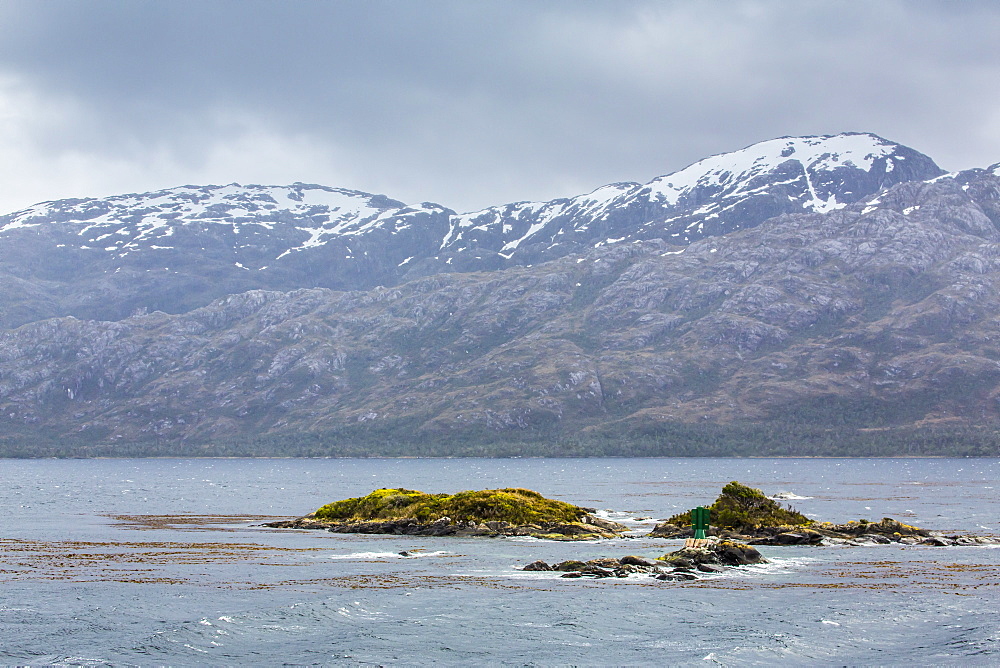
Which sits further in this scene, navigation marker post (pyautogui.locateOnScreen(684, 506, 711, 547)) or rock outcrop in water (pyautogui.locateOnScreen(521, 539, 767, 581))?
navigation marker post (pyautogui.locateOnScreen(684, 506, 711, 547))

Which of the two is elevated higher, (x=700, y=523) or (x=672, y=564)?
(x=700, y=523)

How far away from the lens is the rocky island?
80375 millimetres

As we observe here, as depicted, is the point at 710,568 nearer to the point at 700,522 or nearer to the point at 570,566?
the point at 570,566

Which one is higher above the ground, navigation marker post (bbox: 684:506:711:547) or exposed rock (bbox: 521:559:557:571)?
navigation marker post (bbox: 684:506:711:547)

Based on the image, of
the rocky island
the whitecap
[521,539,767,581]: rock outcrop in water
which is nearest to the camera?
[521,539,767,581]: rock outcrop in water

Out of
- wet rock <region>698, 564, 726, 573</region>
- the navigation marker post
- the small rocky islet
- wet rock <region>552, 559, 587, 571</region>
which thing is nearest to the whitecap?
the small rocky islet

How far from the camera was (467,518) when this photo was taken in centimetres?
8281

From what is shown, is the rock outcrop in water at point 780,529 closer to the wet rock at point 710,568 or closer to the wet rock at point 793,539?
the wet rock at point 793,539

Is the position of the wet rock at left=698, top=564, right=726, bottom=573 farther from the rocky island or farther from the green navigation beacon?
the rocky island

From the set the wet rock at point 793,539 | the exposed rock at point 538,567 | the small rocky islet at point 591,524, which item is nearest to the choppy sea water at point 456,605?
the exposed rock at point 538,567

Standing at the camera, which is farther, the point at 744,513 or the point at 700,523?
the point at 744,513

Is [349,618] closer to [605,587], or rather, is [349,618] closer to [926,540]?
[605,587]

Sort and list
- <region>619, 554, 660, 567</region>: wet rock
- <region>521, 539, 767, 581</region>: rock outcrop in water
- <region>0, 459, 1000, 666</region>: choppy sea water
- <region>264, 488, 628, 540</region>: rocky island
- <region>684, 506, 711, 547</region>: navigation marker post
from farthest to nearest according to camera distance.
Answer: <region>264, 488, 628, 540</region>: rocky island, <region>684, 506, 711, 547</region>: navigation marker post, <region>619, 554, 660, 567</region>: wet rock, <region>521, 539, 767, 581</region>: rock outcrop in water, <region>0, 459, 1000, 666</region>: choppy sea water

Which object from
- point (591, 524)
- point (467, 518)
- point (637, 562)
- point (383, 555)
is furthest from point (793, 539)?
point (383, 555)
